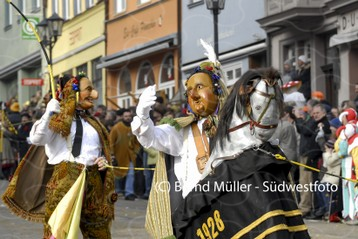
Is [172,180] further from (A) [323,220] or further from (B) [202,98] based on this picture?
(A) [323,220]

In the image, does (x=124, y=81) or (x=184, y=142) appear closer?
(x=184, y=142)

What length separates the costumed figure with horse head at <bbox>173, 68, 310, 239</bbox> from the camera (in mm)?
7328

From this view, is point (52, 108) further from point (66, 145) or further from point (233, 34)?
point (233, 34)

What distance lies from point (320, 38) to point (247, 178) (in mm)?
15014

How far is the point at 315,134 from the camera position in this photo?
15531 millimetres

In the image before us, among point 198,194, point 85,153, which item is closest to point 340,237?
point 85,153

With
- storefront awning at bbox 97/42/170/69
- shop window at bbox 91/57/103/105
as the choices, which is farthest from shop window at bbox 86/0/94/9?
storefront awning at bbox 97/42/170/69

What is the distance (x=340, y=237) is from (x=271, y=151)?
571 cm

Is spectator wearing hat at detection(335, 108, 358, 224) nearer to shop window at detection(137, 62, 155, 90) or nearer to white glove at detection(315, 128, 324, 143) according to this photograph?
white glove at detection(315, 128, 324, 143)

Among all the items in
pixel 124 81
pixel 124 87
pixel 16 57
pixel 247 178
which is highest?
pixel 16 57

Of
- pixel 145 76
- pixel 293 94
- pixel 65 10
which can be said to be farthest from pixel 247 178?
pixel 65 10

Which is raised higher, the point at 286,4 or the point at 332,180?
the point at 286,4

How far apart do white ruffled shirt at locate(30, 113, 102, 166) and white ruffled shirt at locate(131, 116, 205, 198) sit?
172 cm

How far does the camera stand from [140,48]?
1228 inches
